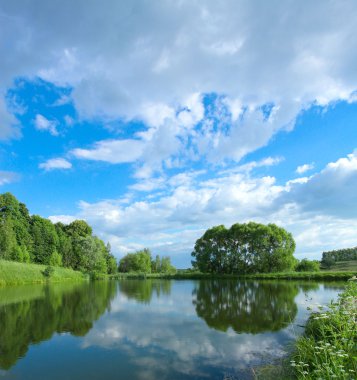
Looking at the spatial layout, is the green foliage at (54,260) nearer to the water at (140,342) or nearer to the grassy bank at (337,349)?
the water at (140,342)

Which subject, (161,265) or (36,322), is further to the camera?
(161,265)

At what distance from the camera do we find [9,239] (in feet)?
192

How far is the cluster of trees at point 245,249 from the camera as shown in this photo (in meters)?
81.1

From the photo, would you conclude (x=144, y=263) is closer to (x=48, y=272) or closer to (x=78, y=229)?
(x=78, y=229)

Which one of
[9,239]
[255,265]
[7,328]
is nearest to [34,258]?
[9,239]

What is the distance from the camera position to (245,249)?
8706cm

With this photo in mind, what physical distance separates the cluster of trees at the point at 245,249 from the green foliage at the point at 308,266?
5.84 metres

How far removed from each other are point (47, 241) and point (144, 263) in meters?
45.0

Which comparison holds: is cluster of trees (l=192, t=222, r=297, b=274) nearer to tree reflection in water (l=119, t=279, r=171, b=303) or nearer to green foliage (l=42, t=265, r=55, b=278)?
tree reflection in water (l=119, t=279, r=171, b=303)

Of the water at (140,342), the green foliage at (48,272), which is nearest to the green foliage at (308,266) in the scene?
the green foliage at (48,272)

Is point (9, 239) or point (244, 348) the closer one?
point (244, 348)

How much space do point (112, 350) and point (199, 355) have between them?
11.9 ft

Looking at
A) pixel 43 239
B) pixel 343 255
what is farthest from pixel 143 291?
pixel 343 255

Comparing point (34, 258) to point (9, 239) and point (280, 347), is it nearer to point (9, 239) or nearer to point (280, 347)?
point (9, 239)
